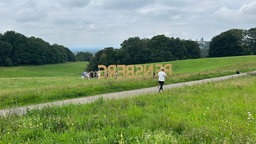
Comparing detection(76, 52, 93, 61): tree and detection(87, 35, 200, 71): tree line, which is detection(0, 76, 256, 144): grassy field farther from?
detection(76, 52, 93, 61): tree

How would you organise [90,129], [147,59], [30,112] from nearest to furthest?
[90,129] < [30,112] < [147,59]

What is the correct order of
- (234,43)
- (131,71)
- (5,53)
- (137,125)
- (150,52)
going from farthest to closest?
(150,52)
(234,43)
(5,53)
(131,71)
(137,125)

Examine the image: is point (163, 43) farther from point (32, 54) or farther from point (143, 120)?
point (143, 120)

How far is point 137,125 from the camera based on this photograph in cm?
702

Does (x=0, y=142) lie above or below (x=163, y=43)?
below

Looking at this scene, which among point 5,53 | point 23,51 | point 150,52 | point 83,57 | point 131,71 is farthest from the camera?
point 83,57

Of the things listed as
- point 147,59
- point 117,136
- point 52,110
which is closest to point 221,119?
point 117,136

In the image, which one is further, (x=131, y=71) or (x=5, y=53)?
(x=5, y=53)

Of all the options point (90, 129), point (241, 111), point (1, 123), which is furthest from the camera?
point (241, 111)

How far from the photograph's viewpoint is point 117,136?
19.6 feet

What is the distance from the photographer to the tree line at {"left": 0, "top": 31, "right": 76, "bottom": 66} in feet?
293

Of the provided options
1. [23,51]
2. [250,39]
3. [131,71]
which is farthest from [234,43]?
[23,51]

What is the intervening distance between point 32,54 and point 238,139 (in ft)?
322

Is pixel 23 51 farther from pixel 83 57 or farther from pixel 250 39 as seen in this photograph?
pixel 250 39
